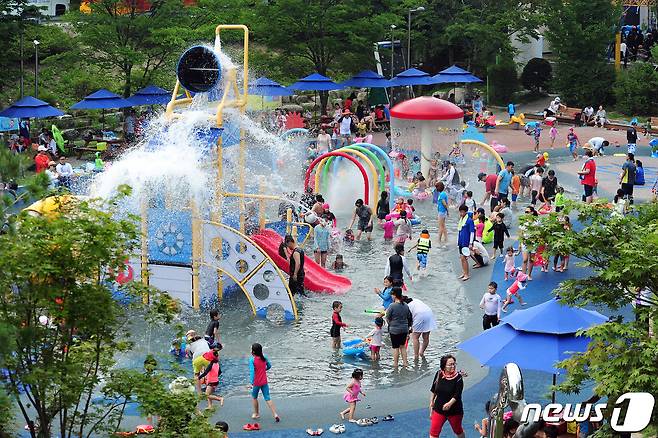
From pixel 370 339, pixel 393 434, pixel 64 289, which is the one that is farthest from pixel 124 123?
pixel 64 289

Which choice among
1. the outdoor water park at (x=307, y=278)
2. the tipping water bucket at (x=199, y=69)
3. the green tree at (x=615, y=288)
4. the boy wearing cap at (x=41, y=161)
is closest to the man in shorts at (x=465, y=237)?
the outdoor water park at (x=307, y=278)

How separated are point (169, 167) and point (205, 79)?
6.99 ft

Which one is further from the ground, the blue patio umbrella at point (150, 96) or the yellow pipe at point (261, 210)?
the blue patio umbrella at point (150, 96)

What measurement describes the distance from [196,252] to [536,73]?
34.2 m

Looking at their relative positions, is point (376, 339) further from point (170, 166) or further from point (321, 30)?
point (321, 30)

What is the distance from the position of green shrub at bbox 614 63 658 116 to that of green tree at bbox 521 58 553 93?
4727 millimetres

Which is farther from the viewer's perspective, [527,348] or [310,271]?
[310,271]

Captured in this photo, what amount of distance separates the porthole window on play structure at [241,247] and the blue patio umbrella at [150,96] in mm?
17556

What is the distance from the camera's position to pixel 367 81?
1684 inches

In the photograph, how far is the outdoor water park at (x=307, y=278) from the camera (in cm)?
1050

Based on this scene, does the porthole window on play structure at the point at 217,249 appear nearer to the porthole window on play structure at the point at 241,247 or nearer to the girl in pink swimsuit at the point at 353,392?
the porthole window on play structure at the point at 241,247

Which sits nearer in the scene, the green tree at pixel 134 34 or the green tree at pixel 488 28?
the green tree at pixel 134 34

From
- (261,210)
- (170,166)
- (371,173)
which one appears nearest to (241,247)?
(170,166)

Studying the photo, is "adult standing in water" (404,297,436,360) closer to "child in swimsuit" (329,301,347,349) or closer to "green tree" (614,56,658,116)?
"child in swimsuit" (329,301,347,349)
